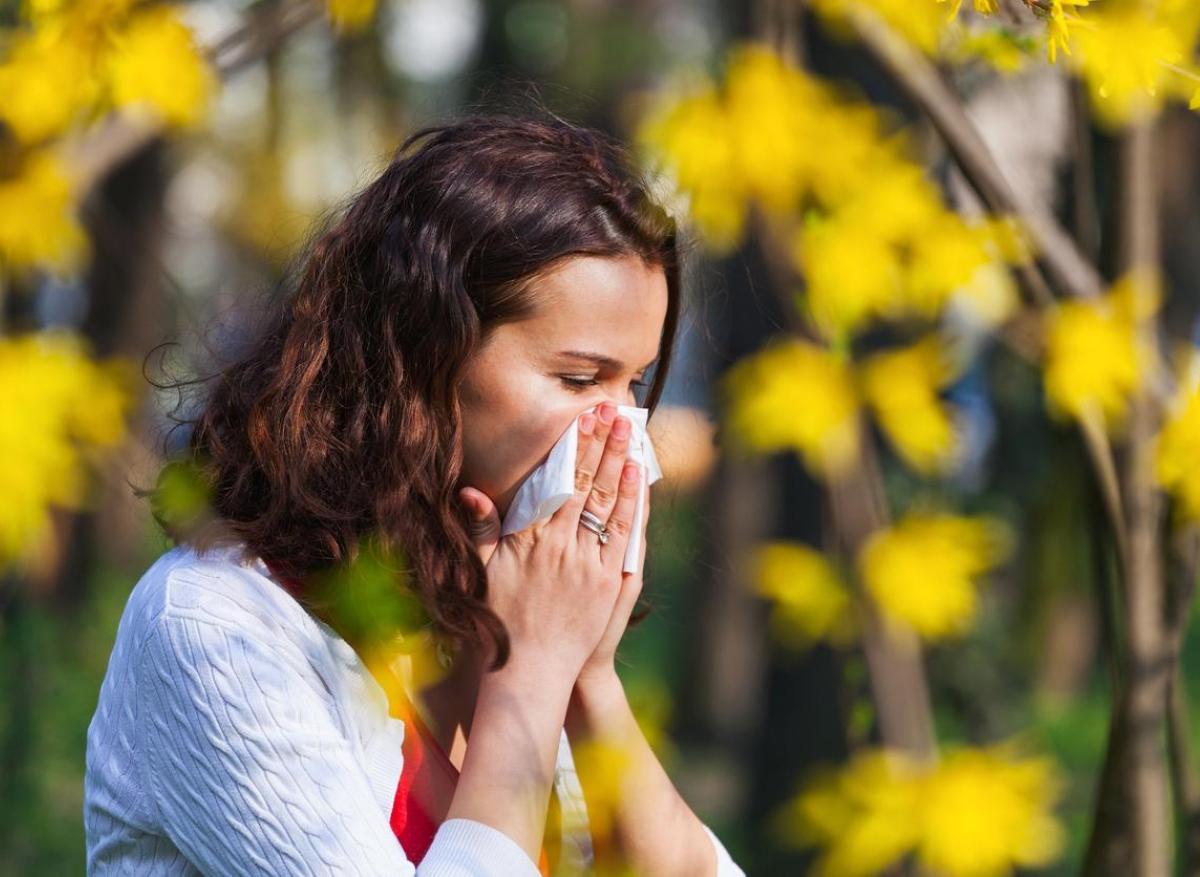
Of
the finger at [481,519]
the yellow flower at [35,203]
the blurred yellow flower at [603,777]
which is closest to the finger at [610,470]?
the finger at [481,519]

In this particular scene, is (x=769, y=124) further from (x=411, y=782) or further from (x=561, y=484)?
(x=411, y=782)

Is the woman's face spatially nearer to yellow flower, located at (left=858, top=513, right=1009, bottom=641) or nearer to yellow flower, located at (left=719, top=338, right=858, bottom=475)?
yellow flower, located at (left=719, top=338, right=858, bottom=475)

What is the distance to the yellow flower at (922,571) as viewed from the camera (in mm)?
2650

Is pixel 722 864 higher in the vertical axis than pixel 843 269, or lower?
lower

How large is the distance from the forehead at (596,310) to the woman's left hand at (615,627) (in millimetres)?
145

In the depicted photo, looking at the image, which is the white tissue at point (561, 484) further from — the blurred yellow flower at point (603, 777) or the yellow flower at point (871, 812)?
the yellow flower at point (871, 812)

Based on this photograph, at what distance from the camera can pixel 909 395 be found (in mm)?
2633

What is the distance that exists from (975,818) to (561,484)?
46.5 inches

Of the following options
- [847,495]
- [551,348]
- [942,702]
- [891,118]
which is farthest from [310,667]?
[942,702]

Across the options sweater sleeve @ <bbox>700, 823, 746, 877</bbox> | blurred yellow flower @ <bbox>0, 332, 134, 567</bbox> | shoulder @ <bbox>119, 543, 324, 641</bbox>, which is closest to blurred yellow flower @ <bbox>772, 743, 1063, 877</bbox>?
sweater sleeve @ <bbox>700, 823, 746, 877</bbox>

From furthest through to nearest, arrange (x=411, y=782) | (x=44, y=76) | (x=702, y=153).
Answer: (x=702, y=153)
(x=44, y=76)
(x=411, y=782)

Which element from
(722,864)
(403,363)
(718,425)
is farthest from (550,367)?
(718,425)

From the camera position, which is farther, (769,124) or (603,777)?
(769,124)

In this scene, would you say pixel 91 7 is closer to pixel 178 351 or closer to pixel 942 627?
pixel 178 351
